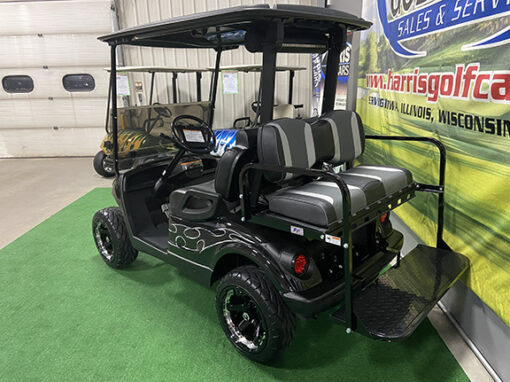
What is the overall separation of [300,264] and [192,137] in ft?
4.26

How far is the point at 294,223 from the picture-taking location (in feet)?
5.58

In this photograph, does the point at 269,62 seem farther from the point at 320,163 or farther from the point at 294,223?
the point at 294,223

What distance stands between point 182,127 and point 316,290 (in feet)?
4.87

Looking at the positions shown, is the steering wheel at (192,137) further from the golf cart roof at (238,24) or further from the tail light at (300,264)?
the tail light at (300,264)

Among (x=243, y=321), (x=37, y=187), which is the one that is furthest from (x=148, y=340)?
(x=37, y=187)

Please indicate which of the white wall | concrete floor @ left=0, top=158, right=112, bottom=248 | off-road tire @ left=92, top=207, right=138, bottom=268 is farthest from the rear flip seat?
the white wall

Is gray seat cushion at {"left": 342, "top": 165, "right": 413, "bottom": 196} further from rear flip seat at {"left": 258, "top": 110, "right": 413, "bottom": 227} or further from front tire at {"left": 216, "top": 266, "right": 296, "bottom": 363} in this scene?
front tire at {"left": 216, "top": 266, "right": 296, "bottom": 363}

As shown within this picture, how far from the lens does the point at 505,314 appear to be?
1.78 meters

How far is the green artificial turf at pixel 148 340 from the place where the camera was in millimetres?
1957

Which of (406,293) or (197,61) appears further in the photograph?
(197,61)

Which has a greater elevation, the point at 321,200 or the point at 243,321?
the point at 321,200

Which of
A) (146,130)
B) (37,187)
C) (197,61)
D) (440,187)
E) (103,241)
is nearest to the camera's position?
(440,187)

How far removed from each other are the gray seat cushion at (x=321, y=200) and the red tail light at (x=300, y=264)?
0.22 m

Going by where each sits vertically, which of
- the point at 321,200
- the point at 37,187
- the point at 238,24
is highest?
the point at 238,24
